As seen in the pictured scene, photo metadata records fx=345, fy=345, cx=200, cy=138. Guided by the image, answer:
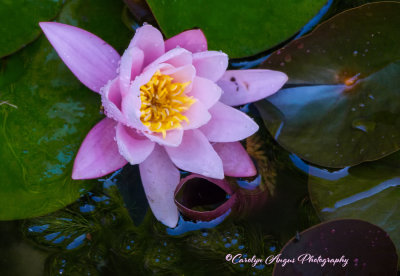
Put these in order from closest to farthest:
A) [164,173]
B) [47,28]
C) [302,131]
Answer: [47,28]
[164,173]
[302,131]

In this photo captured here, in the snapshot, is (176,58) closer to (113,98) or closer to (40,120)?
(113,98)

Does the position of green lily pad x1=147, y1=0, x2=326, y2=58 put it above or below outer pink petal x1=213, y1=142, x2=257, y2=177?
above

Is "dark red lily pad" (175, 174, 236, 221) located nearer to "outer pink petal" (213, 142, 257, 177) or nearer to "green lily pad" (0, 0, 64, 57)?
"outer pink petal" (213, 142, 257, 177)

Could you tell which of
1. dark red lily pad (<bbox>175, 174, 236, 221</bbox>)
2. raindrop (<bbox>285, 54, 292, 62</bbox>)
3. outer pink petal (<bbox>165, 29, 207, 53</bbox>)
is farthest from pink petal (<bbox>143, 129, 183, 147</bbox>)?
raindrop (<bbox>285, 54, 292, 62</bbox>)

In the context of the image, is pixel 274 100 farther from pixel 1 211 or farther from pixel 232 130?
pixel 1 211

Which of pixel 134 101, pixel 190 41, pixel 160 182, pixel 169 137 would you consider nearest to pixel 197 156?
pixel 169 137

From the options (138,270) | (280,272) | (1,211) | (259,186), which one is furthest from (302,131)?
(1,211)

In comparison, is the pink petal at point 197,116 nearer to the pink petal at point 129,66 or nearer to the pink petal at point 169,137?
the pink petal at point 169,137
